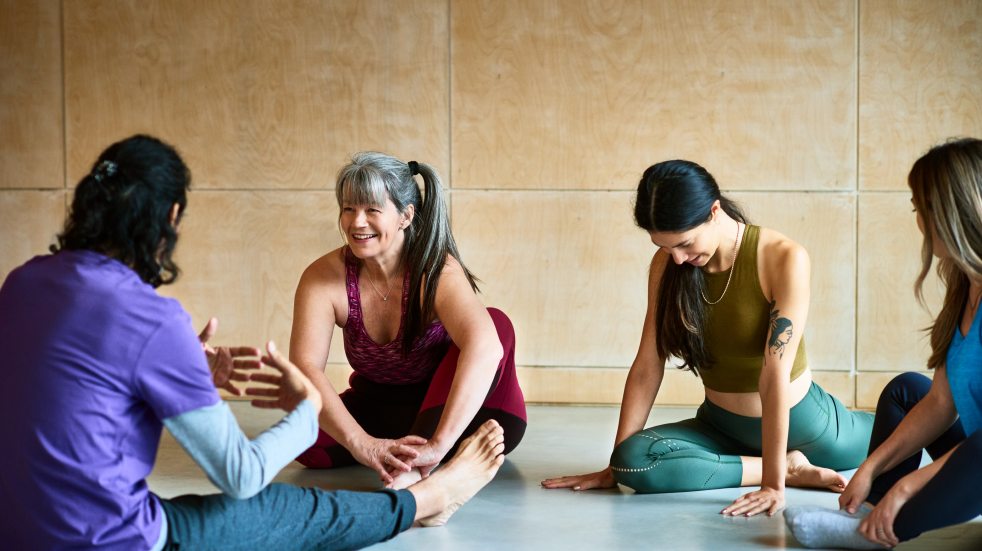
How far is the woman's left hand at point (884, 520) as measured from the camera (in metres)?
2.43

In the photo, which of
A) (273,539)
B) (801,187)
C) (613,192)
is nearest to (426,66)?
(613,192)

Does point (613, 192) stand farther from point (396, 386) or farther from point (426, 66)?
point (396, 386)

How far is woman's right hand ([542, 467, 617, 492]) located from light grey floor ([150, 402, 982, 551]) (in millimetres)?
34

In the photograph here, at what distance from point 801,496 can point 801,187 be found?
1.97 metres

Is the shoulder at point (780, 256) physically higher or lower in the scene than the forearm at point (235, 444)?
higher

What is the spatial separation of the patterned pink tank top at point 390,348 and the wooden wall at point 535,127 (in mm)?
1508

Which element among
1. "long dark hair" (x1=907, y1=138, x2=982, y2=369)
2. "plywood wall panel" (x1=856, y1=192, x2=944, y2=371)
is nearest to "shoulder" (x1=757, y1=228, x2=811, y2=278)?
"long dark hair" (x1=907, y1=138, x2=982, y2=369)

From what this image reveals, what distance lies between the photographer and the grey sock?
258 centimetres

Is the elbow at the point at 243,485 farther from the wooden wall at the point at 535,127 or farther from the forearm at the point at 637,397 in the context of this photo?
the wooden wall at the point at 535,127

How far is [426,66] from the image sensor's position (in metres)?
4.84

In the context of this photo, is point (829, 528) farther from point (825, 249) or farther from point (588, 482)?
point (825, 249)

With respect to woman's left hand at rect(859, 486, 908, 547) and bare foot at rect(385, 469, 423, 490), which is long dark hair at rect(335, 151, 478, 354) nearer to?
bare foot at rect(385, 469, 423, 490)

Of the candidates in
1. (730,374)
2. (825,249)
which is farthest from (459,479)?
(825,249)

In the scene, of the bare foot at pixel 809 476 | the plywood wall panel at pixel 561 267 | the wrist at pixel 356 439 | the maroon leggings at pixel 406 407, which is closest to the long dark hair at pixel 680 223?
the bare foot at pixel 809 476
